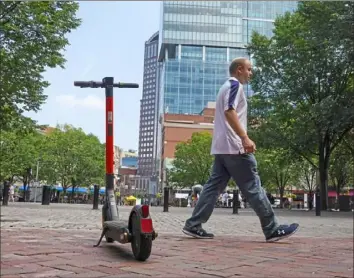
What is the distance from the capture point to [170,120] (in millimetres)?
105438

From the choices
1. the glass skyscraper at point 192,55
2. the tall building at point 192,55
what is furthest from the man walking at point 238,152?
the glass skyscraper at point 192,55

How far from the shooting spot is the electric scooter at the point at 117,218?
339 centimetres

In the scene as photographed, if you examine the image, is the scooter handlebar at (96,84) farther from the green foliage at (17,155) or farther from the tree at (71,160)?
the tree at (71,160)

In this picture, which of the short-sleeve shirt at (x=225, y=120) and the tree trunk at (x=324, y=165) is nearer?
the short-sleeve shirt at (x=225, y=120)

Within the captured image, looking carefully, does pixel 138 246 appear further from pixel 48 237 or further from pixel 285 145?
pixel 285 145

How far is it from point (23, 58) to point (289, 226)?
36.2 feet

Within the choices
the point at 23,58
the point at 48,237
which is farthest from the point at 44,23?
the point at 48,237

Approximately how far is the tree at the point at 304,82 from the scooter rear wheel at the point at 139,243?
55.3ft

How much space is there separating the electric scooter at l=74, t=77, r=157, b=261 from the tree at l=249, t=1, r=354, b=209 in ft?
52.9

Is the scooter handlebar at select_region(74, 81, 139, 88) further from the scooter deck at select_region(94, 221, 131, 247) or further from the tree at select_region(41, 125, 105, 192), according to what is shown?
the tree at select_region(41, 125, 105, 192)

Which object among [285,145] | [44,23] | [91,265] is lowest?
[91,265]

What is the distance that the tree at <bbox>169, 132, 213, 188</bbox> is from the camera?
58156 millimetres

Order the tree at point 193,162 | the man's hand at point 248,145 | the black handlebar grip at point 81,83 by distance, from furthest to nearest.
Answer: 1. the tree at point 193,162
2. the man's hand at point 248,145
3. the black handlebar grip at point 81,83

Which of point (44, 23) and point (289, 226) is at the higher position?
point (44, 23)
